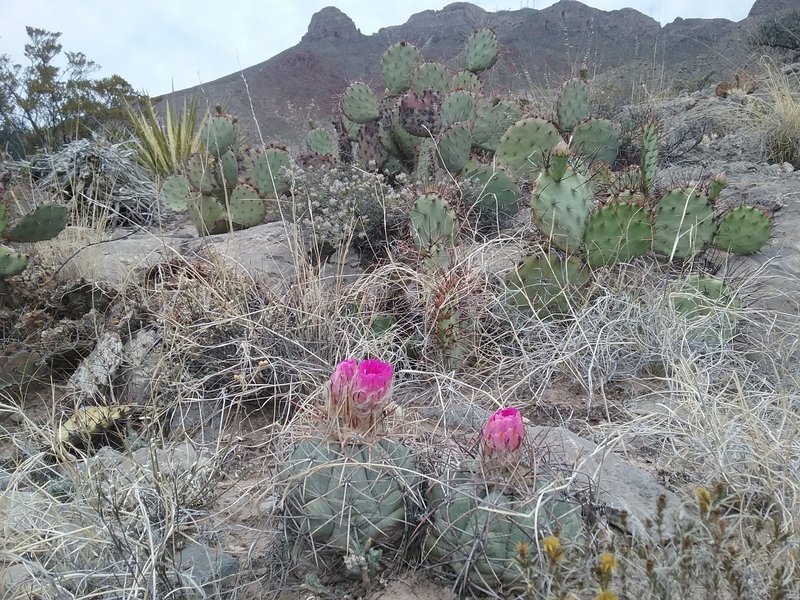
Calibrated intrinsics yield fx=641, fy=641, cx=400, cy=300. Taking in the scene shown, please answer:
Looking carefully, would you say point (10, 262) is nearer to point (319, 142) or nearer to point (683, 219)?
point (319, 142)

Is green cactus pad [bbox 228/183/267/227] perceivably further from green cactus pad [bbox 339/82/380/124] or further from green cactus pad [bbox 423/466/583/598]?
green cactus pad [bbox 423/466/583/598]

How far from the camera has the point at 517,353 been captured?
244 centimetres

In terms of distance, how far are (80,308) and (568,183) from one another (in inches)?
91.1

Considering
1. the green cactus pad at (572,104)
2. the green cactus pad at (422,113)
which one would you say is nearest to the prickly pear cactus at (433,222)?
the green cactus pad at (422,113)

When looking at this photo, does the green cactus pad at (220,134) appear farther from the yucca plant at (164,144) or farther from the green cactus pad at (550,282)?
the green cactus pad at (550,282)

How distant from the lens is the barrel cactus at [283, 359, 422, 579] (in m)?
1.29

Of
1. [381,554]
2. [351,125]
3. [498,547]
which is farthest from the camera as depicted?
[351,125]

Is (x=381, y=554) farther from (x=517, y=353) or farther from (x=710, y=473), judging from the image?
(x=517, y=353)

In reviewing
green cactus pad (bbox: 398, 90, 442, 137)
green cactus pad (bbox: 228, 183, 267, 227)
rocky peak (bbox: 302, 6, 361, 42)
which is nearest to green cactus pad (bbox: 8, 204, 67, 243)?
green cactus pad (bbox: 228, 183, 267, 227)

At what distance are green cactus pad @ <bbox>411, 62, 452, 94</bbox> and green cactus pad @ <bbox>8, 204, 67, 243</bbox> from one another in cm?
237

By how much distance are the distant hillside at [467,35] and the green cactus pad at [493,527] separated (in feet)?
35.9

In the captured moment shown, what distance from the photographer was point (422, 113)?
350 cm

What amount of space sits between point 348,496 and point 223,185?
2.89 m

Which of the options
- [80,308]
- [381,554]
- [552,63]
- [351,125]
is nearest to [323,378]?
[381,554]
